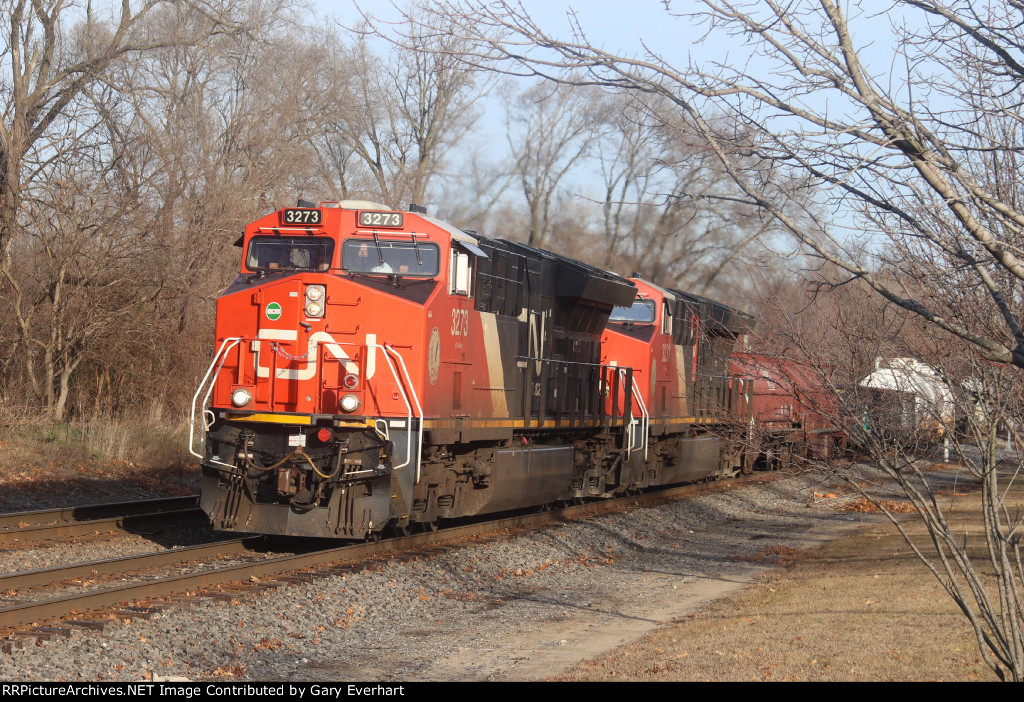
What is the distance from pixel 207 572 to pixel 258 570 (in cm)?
72

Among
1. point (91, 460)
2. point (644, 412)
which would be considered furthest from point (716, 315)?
point (91, 460)

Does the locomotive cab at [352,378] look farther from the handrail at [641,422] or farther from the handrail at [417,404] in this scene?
the handrail at [641,422]

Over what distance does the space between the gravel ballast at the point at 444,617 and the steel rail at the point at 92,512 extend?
1831mm

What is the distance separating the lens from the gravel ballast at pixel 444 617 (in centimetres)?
727

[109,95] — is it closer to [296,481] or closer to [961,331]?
[296,481]

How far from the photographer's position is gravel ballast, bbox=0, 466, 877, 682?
7273 millimetres

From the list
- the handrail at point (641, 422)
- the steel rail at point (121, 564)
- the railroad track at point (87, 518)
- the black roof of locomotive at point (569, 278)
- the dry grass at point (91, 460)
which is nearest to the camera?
the steel rail at point (121, 564)

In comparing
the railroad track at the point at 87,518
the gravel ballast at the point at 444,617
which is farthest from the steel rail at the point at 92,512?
the gravel ballast at the point at 444,617

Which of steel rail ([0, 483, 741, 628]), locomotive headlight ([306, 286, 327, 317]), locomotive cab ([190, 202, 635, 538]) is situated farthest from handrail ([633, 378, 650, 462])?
locomotive headlight ([306, 286, 327, 317])

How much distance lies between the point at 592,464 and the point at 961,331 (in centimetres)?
1296

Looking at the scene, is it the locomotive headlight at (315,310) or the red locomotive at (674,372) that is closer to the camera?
the locomotive headlight at (315,310)

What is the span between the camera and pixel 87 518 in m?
13.7

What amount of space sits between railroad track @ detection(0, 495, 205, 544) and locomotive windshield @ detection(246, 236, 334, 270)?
3.77m

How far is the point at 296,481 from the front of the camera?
11148 millimetres
